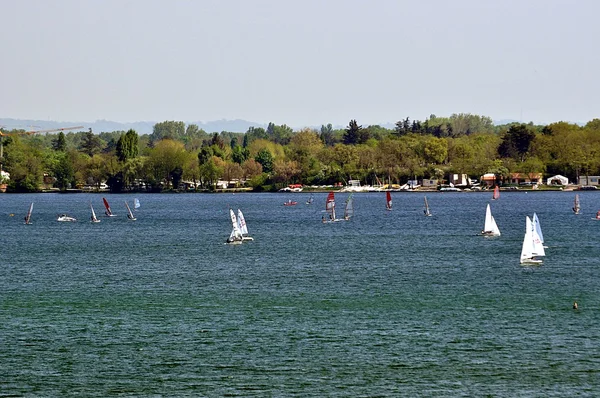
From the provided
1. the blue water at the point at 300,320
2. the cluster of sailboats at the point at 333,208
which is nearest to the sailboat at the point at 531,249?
the blue water at the point at 300,320

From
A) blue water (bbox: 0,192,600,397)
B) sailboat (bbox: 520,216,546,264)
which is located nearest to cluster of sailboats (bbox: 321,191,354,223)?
blue water (bbox: 0,192,600,397)

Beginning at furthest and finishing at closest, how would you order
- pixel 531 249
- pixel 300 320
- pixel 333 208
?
1. pixel 333 208
2. pixel 531 249
3. pixel 300 320

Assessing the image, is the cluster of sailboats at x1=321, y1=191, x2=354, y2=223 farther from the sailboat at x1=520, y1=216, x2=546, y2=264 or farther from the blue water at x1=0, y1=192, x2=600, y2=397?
the sailboat at x1=520, y1=216, x2=546, y2=264

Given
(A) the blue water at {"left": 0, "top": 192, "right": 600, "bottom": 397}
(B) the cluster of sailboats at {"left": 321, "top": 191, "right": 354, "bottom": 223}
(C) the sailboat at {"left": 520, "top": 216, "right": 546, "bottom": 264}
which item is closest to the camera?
(A) the blue water at {"left": 0, "top": 192, "right": 600, "bottom": 397}

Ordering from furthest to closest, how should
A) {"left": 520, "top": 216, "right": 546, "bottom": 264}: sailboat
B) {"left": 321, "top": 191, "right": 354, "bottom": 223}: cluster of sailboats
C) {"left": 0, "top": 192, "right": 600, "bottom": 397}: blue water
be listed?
{"left": 321, "top": 191, "right": 354, "bottom": 223}: cluster of sailboats < {"left": 520, "top": 216, "right": 546, "bottom": 264}: sailboat < {"left": 0, "top": 192, "right": 600, "bottom": 397}: blue water

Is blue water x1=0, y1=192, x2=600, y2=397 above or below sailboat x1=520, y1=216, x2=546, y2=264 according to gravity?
below

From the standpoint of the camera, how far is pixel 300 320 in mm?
45375

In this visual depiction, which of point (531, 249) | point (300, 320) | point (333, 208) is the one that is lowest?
point (300, 320)

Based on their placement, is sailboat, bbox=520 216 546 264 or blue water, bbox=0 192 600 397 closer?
blue water, bbox=0 192 600 397

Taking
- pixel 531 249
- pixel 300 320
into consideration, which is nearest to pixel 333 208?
pixel 531 249

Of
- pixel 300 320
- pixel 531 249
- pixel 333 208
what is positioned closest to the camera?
pixel 300 320

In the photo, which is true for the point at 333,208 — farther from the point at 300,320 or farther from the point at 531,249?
the point at 300,320

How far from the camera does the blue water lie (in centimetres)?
3425

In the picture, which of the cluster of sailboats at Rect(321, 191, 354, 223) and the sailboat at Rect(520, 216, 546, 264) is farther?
the cluster of sailboats at Rect(321, 191, 354, 223)
